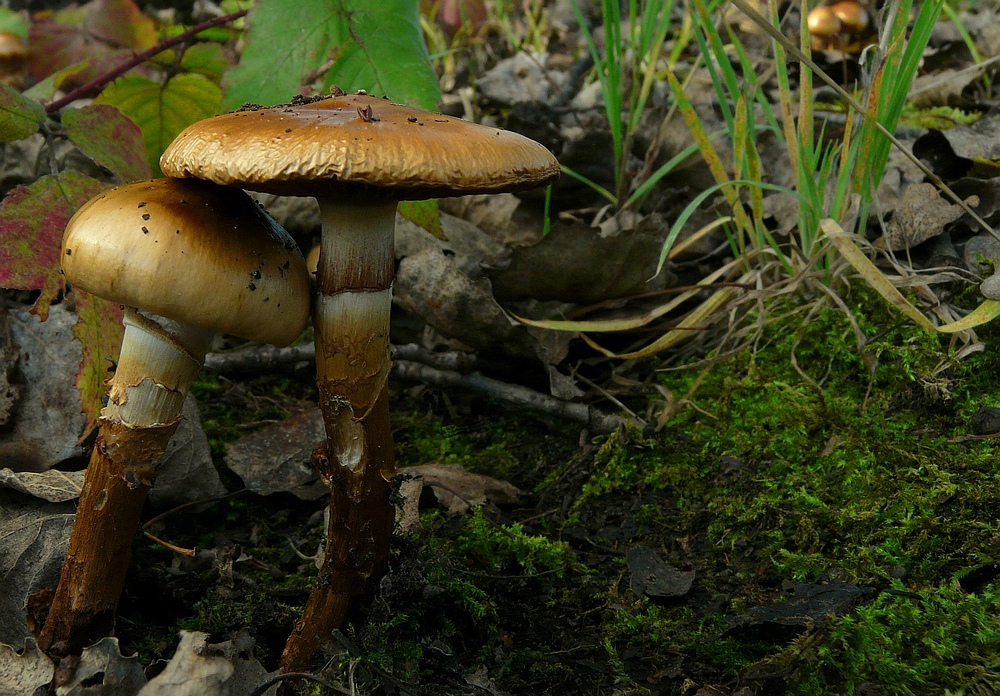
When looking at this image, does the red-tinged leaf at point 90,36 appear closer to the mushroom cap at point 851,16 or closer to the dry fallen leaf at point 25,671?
the dry fallen leaf at point 25,671

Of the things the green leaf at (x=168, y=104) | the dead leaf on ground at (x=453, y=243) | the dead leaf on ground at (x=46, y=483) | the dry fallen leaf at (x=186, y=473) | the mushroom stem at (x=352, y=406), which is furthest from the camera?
the dead leaf on ground at (x=453, y=243)

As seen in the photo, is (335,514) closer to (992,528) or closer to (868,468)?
(868,468)

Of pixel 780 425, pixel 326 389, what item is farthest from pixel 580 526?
pixel 326 389

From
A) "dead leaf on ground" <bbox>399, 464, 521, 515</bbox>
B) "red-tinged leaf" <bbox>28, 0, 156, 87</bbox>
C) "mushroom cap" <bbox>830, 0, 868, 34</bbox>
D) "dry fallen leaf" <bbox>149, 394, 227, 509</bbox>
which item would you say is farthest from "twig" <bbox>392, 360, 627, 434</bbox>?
"mushroom cap" <bbox>830, 0, 868, 34</bbox>

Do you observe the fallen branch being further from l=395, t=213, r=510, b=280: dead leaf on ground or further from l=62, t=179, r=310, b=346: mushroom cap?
l=62, t=179, r=310, b=346: mushroom cap

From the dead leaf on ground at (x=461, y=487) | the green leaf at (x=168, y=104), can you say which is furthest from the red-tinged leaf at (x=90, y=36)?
the dead leaf on ground at (x=461, y=487)

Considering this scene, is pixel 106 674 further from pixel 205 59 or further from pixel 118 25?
pixel 118 25
